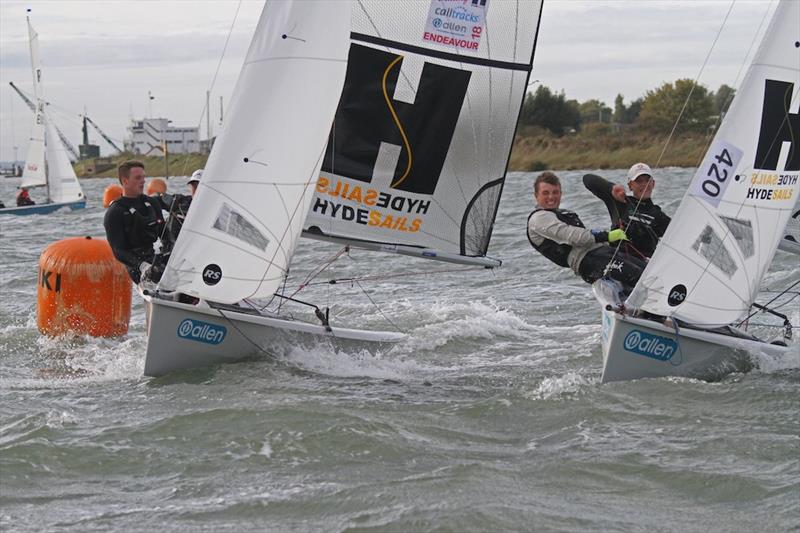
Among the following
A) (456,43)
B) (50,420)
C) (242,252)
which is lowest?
(50,420)

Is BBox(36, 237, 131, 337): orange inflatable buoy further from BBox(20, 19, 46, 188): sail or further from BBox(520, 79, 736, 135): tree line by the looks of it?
BBox(520, 79, 736, 135): tree line

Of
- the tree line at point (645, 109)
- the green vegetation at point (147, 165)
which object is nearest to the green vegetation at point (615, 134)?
the tree line at point (645, 109)

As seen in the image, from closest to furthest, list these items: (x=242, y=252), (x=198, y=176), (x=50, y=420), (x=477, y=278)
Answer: (x=50, y=420)
(x=242, y=252)
(x=198, y=176)
(x=477, y=278)

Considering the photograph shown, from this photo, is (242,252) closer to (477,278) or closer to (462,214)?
A: (462,214)

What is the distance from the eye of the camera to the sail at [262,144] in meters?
6.36

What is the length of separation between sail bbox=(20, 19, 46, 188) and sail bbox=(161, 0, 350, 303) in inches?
909

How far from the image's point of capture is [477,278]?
11719 mm

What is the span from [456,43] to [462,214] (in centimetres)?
103

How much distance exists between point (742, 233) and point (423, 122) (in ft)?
6.36

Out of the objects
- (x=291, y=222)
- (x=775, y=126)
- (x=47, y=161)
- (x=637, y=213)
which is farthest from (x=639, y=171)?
(x=47, y=161)

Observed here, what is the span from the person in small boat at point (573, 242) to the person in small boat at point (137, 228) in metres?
2.25

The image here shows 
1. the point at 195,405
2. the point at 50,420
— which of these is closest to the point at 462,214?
the point at 195,405

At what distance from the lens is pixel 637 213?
714 cm

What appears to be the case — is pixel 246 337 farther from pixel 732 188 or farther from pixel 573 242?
pixel 732 188
